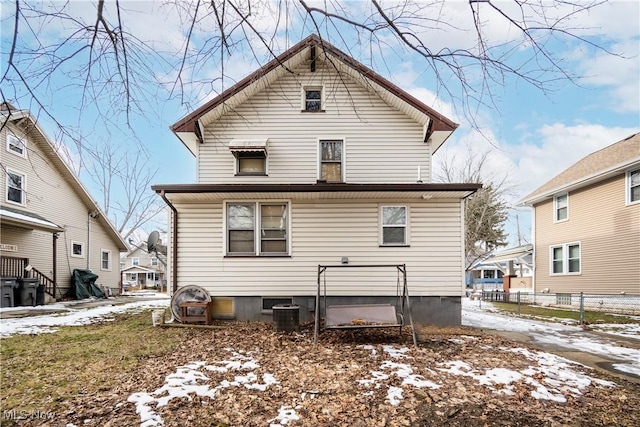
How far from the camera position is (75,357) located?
20.6 ft

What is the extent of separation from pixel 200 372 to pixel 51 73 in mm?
4162

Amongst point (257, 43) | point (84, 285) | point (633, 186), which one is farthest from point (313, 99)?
point (84, 285)

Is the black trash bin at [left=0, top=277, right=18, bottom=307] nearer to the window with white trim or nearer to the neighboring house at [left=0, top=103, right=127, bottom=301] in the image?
the neighboring house at [left=0, top=103, right=127, bottom=301]

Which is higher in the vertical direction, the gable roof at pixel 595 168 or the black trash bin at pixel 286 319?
the gable roof at pixel 595 168

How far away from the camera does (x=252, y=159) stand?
10656 millimetres

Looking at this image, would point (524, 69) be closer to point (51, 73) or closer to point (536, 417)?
point (536, 417)

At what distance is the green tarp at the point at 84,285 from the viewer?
18.5 m

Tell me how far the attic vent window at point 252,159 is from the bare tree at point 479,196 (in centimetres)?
1677

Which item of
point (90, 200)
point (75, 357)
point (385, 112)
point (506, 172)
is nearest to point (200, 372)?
point (75, 357)

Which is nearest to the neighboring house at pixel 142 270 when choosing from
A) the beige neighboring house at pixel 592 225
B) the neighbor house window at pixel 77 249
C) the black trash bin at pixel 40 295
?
the neighbor house window at pixel 77 249

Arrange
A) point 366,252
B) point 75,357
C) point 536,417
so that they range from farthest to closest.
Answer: point 366,252 < point 75,357 < point 536,417

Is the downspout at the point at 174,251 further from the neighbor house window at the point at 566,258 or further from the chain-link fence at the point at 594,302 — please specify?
the neighbor house window at the point at 566,258

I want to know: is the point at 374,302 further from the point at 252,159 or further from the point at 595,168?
the point at 595,168

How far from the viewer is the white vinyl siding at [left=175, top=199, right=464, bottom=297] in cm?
984
